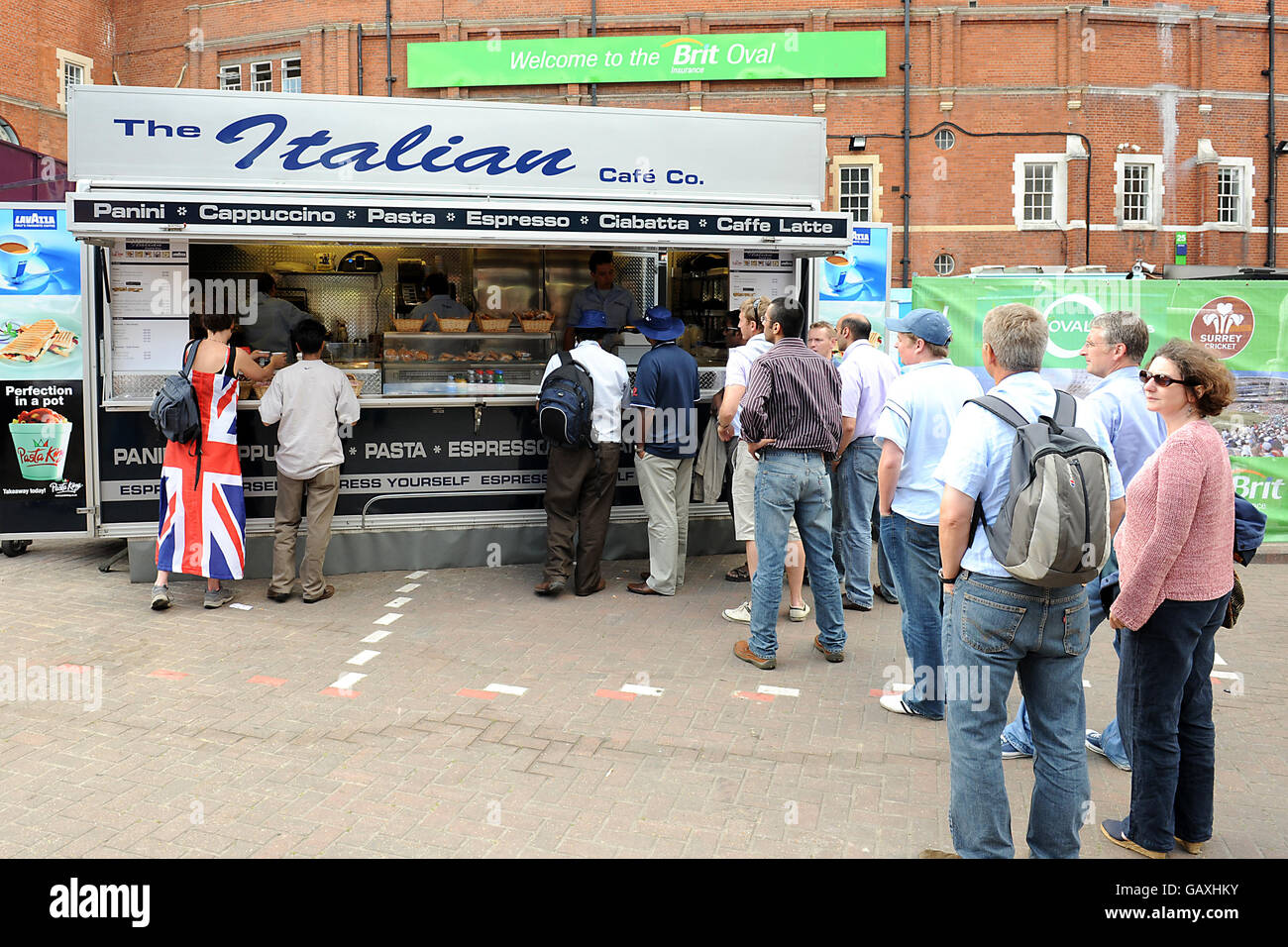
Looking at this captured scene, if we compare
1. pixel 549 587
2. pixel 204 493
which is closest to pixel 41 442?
pixel 204 493

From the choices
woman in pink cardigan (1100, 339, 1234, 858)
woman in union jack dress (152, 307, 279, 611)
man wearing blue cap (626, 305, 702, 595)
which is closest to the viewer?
woman in pink cardigan (1100, 339, 1234, 858)

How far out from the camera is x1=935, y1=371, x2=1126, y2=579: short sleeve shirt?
3.16 meters

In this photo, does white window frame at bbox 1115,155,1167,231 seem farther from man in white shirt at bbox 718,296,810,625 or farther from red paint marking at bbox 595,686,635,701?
red paint marking at bbox 595,686,635,701

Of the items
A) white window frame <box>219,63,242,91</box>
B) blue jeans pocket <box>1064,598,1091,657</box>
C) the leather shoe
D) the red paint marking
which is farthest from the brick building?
blue jeans pocket <box>1064,598,1091,657</box>

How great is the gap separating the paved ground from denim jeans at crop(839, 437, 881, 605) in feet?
0.76

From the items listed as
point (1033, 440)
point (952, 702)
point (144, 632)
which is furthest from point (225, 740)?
point (1033, 440)

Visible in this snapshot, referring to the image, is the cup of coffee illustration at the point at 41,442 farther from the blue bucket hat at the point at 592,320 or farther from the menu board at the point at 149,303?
the blue bucket hat at the point at 592,320

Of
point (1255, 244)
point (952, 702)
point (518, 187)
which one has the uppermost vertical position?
point (1255, 244)

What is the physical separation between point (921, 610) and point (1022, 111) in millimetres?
27974

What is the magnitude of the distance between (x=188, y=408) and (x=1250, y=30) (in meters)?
33.2

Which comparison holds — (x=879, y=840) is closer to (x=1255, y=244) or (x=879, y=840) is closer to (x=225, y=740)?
(x=225, y=740)

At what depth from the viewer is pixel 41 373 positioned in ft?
26.0

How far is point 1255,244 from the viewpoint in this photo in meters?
29.8

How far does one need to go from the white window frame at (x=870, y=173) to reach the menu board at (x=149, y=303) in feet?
79.0
